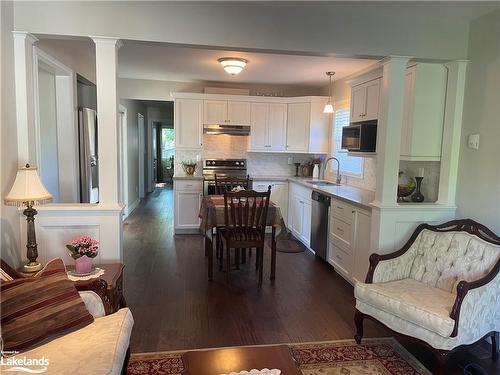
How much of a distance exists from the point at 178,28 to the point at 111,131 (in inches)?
37.9

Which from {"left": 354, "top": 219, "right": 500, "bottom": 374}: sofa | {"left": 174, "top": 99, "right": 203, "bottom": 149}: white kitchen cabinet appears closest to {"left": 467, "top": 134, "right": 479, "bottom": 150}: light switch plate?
{"left": 354, "top": 219, "right": 500, "bottom": 374}: sofa

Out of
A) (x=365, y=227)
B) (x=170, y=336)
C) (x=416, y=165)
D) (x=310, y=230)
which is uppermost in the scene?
(x=416, y=165)

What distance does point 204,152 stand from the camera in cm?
626

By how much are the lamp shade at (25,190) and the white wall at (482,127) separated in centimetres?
328

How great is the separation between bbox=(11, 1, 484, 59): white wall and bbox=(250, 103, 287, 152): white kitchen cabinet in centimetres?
300

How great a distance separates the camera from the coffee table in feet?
5.48

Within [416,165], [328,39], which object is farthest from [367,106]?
[328,39]

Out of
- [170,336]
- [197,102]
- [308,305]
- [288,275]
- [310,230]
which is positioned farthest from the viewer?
[197,102]

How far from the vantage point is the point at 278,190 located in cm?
602

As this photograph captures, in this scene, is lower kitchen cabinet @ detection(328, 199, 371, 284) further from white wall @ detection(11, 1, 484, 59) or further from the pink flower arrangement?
the pink flower arrangement

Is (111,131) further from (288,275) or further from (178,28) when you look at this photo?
(288,275)

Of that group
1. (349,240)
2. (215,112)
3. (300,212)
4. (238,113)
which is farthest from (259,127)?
(349,240)

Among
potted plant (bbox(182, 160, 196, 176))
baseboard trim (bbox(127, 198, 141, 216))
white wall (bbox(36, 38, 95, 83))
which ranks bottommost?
baseboard trim (bbox(127, 198, 141, 216))

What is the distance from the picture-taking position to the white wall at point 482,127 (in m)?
2.83
